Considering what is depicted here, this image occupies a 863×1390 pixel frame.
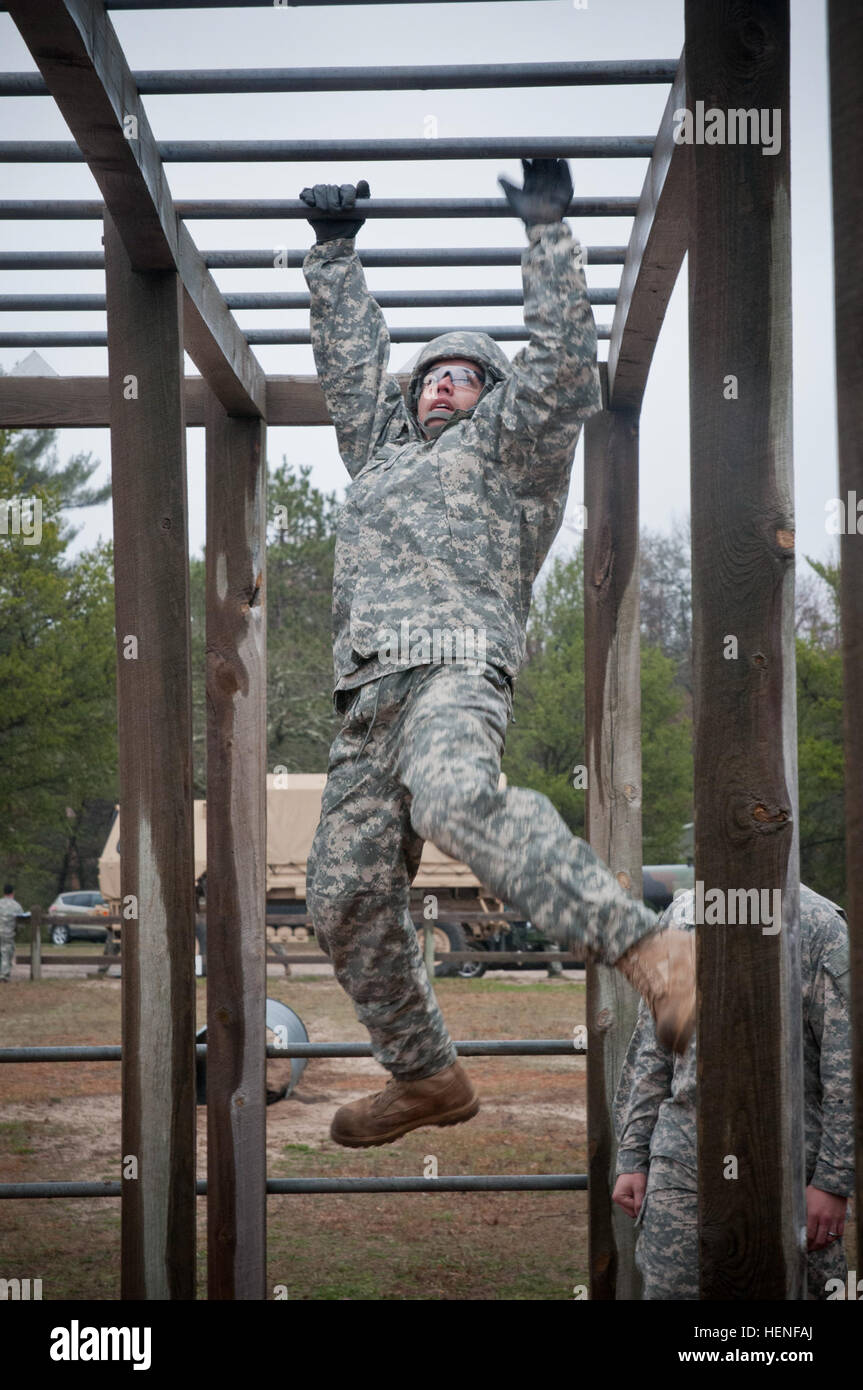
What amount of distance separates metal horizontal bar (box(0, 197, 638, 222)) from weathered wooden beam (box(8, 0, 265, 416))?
0.12 metres

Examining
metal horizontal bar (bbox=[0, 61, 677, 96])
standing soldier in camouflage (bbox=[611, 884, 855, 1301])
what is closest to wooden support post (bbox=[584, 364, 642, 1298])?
standing soldier in camouflage (bbox=[611, 884, 855, 1301])

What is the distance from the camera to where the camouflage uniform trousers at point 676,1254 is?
2.96 metres

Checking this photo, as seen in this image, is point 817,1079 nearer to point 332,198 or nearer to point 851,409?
point 851,409

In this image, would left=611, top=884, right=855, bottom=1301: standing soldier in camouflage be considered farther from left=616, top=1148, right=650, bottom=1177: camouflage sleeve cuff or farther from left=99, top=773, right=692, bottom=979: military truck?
left=99, top=773, right=692, bottom=979: military truck

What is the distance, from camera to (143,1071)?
2.89 m

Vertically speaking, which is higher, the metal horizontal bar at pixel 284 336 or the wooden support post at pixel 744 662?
the metal horizontal bar at pixel 284 336

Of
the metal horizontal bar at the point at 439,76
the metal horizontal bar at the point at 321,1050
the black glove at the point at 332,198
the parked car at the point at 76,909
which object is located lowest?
the parked car at the point at 76,909

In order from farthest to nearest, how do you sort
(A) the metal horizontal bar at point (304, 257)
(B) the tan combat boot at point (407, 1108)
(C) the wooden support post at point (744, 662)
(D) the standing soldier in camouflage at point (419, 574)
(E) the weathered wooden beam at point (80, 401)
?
(E) the weathered wooden beam at point (80, 401)
(A) the metal horizontal bar at point (304, 257)
(B) the tan combat boot at point (407, 1108)
(D) the standing soldier in camouflage at point (419, 574)
(C) the wooden support post at point (744, 662)

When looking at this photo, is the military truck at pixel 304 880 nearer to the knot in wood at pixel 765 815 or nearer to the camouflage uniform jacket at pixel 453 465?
the camouflage uniform jacket at pixel 453 465

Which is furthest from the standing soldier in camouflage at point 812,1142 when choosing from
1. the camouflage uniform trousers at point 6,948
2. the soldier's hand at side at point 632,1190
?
the camouflage uniform trousers at point 6,948

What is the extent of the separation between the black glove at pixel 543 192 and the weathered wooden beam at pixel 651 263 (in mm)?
267

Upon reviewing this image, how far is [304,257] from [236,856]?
1841 mm

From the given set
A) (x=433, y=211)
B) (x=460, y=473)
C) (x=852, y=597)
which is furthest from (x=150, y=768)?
(x=852, y=597)

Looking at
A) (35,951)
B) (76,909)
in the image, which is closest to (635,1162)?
(35,951)
